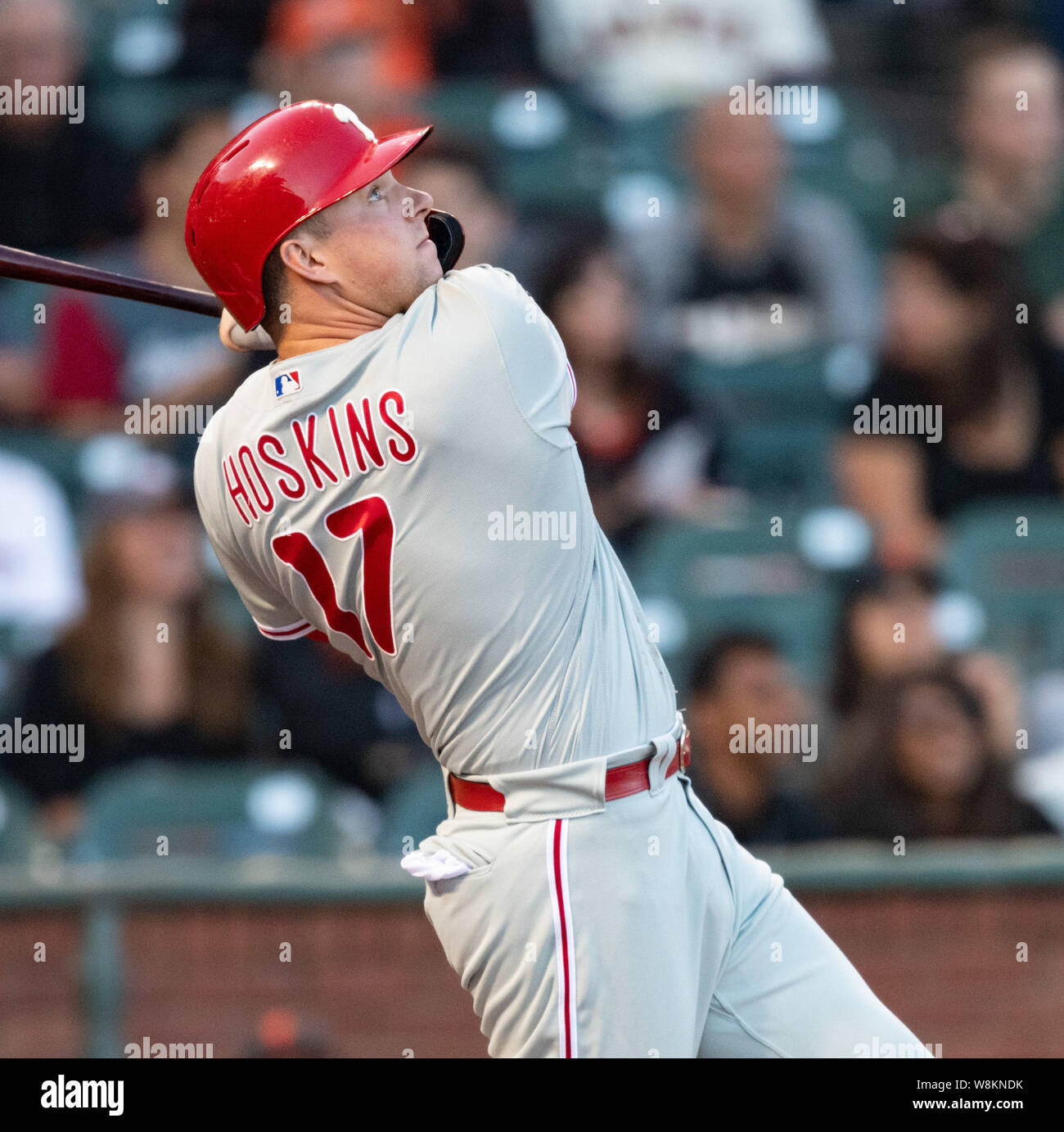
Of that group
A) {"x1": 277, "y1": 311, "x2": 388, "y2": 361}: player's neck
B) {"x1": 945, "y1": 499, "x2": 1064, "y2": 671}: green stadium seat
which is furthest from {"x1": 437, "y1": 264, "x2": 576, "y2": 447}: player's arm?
{"x1": 945, "y1": 499, "x2": 1064, "y2": 671}: green stadium seat

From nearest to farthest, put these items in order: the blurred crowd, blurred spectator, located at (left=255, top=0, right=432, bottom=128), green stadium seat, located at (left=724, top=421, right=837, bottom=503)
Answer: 1. the blurred crowd
2. green stadium seat, located at (left=724, top=421, right=837, bottom=503)
3. blurred spectator, located at (left=255, top=0, right=432, bottom=128)

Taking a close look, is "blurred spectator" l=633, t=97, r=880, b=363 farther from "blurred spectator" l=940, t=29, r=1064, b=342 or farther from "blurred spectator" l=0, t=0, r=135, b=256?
"blurred spectator" l=0, t=0, r=135, b=256

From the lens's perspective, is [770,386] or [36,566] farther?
[770,386]

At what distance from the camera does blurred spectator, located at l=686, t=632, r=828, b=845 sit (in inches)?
176

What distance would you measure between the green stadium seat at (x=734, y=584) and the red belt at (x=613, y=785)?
2490mm

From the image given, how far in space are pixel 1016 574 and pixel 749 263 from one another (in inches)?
50.7

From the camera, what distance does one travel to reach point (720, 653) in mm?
4668

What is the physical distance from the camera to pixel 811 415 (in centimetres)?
522

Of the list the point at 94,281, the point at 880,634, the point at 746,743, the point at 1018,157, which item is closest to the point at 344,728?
the point at 746,743

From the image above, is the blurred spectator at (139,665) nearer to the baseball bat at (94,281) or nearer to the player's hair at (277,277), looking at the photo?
the baseball bat at (94,281)

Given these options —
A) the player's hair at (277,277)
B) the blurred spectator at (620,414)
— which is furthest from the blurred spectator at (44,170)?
the player's hair at (277,277)

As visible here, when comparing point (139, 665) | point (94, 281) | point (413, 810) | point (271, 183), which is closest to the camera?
point (271, 183)

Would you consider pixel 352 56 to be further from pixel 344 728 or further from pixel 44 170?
pixel 344 728

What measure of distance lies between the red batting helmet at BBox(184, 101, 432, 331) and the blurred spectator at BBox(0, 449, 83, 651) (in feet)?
9.02
